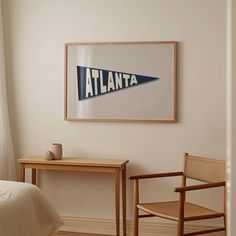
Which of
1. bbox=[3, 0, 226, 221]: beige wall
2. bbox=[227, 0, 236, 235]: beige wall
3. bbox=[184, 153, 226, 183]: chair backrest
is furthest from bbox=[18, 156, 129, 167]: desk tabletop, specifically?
bbox=[227, 0, 236, 235]: beige wall

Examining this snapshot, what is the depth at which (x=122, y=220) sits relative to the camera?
368 cm

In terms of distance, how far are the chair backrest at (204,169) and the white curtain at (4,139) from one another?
167 cm

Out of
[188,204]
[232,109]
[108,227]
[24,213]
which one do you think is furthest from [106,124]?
[232,109]

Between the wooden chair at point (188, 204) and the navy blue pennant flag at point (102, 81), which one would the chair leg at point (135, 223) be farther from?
the navy blue pennant flag at point (102, 81)

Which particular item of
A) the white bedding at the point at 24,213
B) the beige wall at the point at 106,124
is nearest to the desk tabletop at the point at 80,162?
the beige wall at the point at 106,124

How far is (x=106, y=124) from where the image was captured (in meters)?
3.76

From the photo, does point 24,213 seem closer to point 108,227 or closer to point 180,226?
point 180,226

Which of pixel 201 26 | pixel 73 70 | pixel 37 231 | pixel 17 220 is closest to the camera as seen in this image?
pixel 17 220

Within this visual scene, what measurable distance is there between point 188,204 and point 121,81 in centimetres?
125

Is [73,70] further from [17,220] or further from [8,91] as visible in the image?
[17,220]

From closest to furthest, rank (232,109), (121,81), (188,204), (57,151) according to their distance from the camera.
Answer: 1. (232,109)
2. (188,204)
3. (57,151)
4. (121,81)

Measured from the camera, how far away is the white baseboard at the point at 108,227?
3.63 metres

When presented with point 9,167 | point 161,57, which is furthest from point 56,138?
point 161,57

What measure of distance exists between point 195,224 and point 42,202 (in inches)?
61.2
